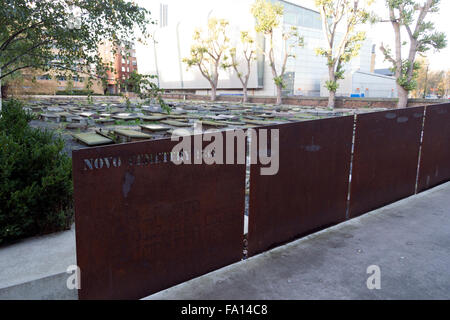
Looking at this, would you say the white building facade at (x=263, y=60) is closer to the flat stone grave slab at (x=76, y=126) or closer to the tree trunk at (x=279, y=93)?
the tree trunk at (x=279, y=93)

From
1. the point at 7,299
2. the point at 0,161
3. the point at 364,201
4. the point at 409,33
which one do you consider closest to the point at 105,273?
the point at 7,299

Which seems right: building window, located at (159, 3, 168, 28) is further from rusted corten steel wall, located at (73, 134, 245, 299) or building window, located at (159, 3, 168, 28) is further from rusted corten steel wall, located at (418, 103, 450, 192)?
rusted corten steel wall, located at (73, 134, 245, 299)

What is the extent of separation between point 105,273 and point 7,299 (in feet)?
2.71

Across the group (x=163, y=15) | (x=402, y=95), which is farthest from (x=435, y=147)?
(x=163, y=15)

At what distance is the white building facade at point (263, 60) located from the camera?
160 feet

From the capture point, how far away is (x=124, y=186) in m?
2.35

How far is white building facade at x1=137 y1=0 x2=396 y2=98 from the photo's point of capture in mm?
48625

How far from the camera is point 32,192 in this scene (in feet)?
12.0

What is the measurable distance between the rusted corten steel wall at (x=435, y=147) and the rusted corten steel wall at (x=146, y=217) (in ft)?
13.0

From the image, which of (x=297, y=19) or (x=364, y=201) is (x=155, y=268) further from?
(x=297, y=19)

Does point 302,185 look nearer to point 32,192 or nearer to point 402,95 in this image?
point 32,192

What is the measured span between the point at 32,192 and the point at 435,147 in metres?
6.13

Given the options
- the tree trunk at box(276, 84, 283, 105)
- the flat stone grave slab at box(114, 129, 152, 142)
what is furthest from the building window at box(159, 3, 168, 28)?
the flat stone grave slab at box(114, 129, 152, 142)

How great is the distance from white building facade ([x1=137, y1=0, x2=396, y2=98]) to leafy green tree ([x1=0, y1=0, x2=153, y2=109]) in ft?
127
